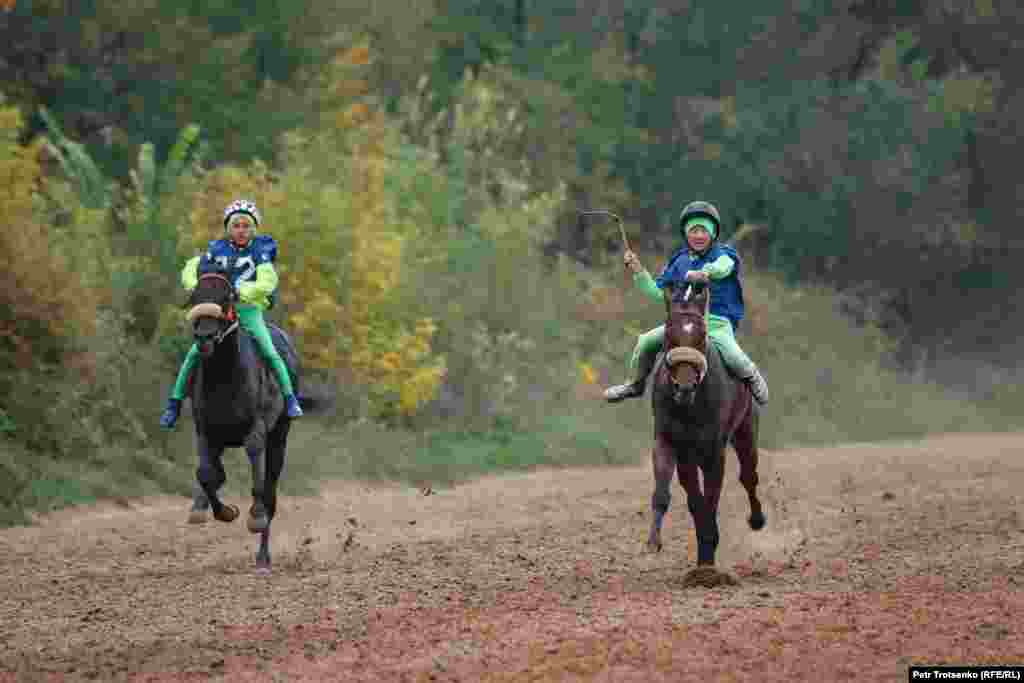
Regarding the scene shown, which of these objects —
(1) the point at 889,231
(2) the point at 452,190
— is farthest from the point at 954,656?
(1) the point at 889,231

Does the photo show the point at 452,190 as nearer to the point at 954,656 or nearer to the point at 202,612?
the point at 202,612

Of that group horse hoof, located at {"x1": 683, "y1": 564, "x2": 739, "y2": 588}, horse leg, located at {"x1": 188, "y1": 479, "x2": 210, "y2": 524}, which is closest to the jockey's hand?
horse hoof, located at {"x1": 683, "y1": 564, "x2": 739, "y2": 588}

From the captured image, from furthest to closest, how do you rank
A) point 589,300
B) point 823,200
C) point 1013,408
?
point 823,200 < point 1013,408 < point 589,300

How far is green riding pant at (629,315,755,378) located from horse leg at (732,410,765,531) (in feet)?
3.56

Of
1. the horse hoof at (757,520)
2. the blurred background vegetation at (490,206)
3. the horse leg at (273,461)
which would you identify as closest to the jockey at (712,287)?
the horse hoof at (757,520)

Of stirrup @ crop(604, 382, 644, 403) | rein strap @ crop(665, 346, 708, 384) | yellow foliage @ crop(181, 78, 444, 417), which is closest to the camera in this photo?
rein strap @ crop(665, 346, 708, 384)

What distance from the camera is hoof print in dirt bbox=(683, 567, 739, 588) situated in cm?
1227

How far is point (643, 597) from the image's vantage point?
1176cm

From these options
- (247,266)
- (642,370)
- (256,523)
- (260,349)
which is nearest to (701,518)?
(642,370)

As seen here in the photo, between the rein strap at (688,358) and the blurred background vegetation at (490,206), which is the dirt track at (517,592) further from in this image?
the blurred background vegetation at (490,206)

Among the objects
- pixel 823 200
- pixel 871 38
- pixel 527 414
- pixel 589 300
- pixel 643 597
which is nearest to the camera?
pixel 643 597

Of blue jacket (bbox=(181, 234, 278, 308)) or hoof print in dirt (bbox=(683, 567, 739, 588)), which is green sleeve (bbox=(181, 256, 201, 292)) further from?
hoof print in dirt (bbox=(683, 567, 739, 588))

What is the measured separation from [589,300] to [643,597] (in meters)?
21.2

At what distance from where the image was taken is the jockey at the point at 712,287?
42.8ft
